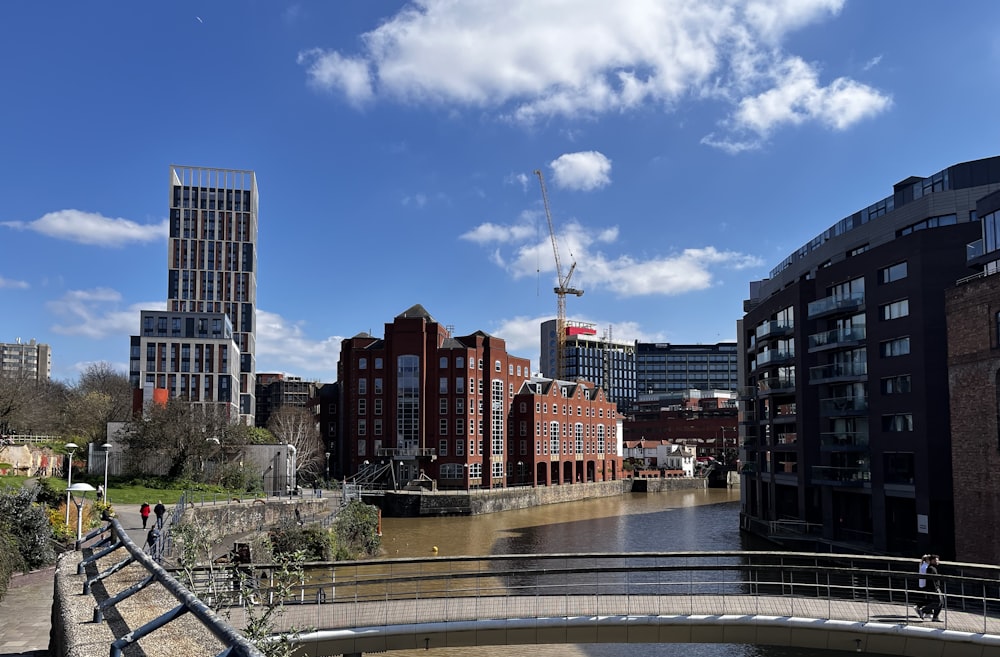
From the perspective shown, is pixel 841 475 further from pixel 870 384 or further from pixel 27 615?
pixel 27 615

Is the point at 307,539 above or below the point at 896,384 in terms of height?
below

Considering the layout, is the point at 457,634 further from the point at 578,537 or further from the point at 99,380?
the point at 99,380

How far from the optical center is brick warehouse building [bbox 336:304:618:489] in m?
79.3

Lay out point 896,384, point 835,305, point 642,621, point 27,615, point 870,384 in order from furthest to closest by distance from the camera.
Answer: point 835,305, point 870,384, point 896,384, point 27,615, point 642,621

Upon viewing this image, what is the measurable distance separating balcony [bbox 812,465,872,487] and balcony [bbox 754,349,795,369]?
830 centimetres

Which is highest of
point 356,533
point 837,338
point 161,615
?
point 837,338

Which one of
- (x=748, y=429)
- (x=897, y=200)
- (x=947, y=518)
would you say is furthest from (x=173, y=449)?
(x=897, y=200)

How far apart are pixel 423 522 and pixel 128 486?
76.4ft

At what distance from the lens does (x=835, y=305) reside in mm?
45469

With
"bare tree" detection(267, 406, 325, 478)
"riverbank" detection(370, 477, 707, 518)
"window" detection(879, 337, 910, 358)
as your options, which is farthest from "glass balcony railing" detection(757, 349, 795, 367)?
"bare tree" detection(267, 406, 325, 478)

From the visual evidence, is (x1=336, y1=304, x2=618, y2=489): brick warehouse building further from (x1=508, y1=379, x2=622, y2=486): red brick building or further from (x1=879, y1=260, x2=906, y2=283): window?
(x1=879, y1=260, x2=906, y2=283): window

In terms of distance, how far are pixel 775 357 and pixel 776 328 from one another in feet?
6.65

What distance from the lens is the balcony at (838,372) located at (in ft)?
142

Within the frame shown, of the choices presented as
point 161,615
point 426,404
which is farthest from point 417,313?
point 161,615
